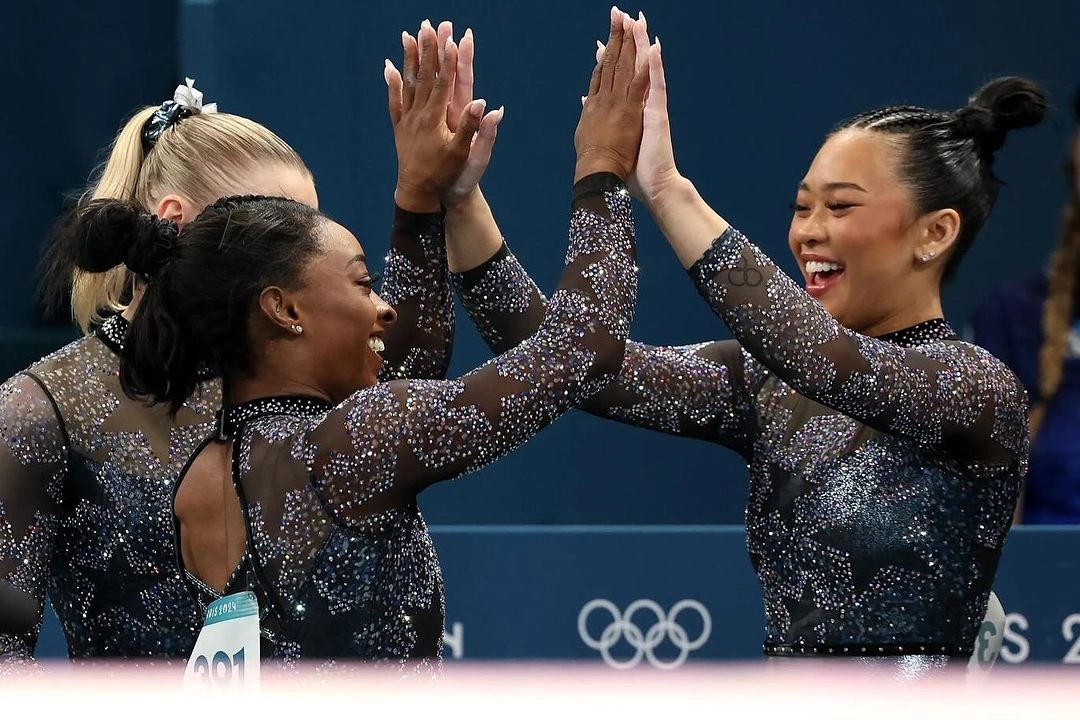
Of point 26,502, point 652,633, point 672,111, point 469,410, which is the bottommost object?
point 652,633

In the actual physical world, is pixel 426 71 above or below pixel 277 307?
above

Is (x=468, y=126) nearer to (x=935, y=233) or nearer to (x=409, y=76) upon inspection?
(x=409, y=76)

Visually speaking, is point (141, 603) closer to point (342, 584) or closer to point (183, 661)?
point (183, 661)

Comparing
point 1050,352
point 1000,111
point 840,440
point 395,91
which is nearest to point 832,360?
point 840,440

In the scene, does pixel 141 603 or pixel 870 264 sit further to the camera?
pixel 870 264

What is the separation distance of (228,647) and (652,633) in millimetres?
1538

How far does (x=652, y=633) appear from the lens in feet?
10.3

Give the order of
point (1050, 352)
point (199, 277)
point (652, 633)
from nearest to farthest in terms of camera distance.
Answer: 1. point (199, 277)
2. point (652, 633)
3. point (1050, 352)

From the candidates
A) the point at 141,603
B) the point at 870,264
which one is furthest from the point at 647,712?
the point at 870,264

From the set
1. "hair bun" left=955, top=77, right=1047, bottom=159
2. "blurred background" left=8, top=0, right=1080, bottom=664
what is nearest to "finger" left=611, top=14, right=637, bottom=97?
"hair bun" left=955, top=77, right=1047, bottom=159

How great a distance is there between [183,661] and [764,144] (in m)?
2.37

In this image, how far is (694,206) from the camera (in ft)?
6.70

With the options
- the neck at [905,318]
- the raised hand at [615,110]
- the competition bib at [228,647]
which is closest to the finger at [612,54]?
the raised hand at [615,110]

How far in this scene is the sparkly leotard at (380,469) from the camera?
1715mm
